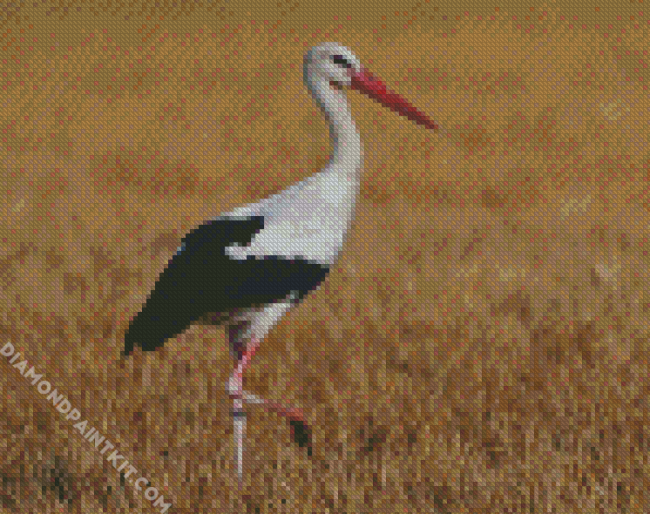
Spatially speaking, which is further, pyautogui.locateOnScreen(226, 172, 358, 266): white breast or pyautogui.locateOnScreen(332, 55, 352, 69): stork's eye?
pyautogui.locateOnScreen(332, 55, 352, 69): stork's eye

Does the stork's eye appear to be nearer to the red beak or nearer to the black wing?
the red beak

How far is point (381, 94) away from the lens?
3.62 meters

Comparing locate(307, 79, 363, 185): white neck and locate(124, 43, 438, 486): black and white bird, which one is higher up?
locate(307, 79, 363, 185): white neck

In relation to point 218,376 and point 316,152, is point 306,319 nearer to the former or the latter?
point 218,376

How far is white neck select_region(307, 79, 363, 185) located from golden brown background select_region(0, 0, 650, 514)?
35.7 inches

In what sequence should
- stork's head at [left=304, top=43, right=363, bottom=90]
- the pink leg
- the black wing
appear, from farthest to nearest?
1. stork's head at [left=304, top=43, right=363, bottom=90]
2. the pink leg
3. the black wing

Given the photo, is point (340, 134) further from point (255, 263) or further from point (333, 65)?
point (255, 263)

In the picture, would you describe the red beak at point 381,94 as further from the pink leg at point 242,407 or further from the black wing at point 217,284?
the pink leg at point 242,407

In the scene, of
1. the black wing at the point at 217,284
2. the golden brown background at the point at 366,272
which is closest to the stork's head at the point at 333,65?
the black wing at the point at 217,284

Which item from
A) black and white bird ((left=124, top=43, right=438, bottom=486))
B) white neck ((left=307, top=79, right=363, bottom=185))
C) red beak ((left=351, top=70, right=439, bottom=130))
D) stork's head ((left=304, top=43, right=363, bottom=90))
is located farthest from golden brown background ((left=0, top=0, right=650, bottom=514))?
stork's head ((left=304, top=43, right=363, bottom=90))

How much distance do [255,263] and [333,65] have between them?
816 mm

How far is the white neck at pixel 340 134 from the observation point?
341cm

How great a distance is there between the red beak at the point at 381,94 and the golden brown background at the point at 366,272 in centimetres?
104

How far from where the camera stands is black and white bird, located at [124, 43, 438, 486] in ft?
10.6
